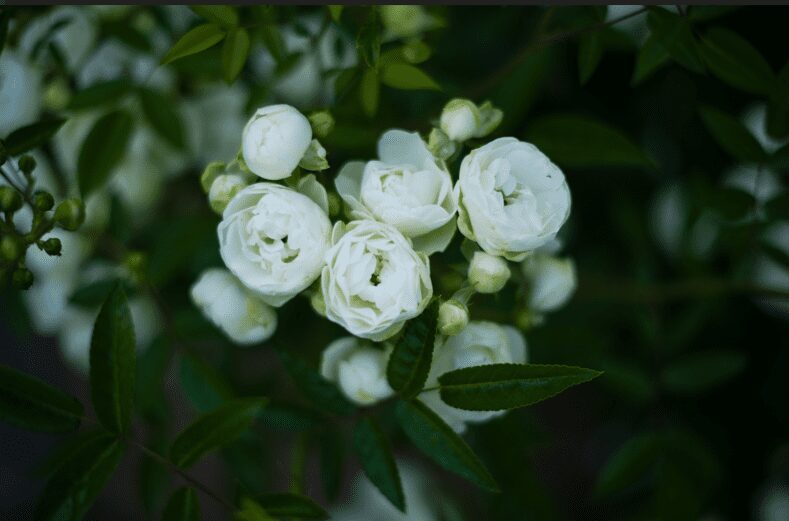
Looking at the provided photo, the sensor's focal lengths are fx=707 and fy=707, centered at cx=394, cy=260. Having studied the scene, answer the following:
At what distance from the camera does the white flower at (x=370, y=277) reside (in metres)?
0.58

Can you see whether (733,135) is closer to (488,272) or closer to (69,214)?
(488,272)

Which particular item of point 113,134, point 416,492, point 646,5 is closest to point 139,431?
point 416,492

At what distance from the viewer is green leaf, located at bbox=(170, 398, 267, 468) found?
67 cm

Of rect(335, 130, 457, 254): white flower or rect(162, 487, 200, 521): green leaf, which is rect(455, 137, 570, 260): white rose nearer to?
rect(335, 130, 457, 254): white flower

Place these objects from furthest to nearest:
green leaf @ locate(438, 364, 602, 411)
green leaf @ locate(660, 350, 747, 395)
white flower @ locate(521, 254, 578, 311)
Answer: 1. green leaf @ locate(660, 350, 747, 395)
2. white flower @ locate(521, 254, 578, 311)
3. green leaf @ locate(438, 364, 602, 411)

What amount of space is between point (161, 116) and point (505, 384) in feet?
2.02

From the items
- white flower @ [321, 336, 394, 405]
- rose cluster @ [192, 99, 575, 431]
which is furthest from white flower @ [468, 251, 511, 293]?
white flower @ [321, 336, 394, 405]

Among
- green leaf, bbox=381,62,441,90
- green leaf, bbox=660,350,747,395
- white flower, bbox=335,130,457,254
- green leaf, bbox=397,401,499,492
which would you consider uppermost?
green leaf, bbox=381,62,441,90

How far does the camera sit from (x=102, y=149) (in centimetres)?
93

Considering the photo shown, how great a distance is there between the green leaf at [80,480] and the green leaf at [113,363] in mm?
21

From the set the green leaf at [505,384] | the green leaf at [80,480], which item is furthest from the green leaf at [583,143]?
the green leaf at [80,480]

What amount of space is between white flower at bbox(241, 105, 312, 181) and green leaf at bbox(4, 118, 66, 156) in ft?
0.73

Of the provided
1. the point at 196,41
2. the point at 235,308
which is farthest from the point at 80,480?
the point at 196,41

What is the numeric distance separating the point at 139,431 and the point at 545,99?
48.2 inches
